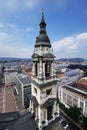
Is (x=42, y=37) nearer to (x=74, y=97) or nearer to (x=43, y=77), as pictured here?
(x=43, y=77)

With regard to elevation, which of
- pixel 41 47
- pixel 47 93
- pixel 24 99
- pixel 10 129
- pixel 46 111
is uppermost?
pixel 41 47

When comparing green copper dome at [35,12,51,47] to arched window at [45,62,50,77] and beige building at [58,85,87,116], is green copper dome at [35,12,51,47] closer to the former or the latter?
arched window at [45,62,50,77]

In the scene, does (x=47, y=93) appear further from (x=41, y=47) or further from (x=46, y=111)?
(x=41, y=47)

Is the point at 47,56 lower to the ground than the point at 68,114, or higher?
higher

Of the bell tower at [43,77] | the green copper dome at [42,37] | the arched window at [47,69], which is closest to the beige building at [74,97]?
the bell tower at [43,77]

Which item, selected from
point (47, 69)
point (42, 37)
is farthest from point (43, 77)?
point (42, 37)

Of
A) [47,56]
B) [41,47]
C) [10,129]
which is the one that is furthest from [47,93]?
[10,129]

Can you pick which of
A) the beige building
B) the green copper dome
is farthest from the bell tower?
the beige building

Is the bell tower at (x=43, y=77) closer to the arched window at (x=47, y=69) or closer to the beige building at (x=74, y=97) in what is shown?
the arched window at (x=47, y=69)

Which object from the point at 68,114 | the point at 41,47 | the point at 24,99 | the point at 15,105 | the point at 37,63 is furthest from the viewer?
the point at 15,105
